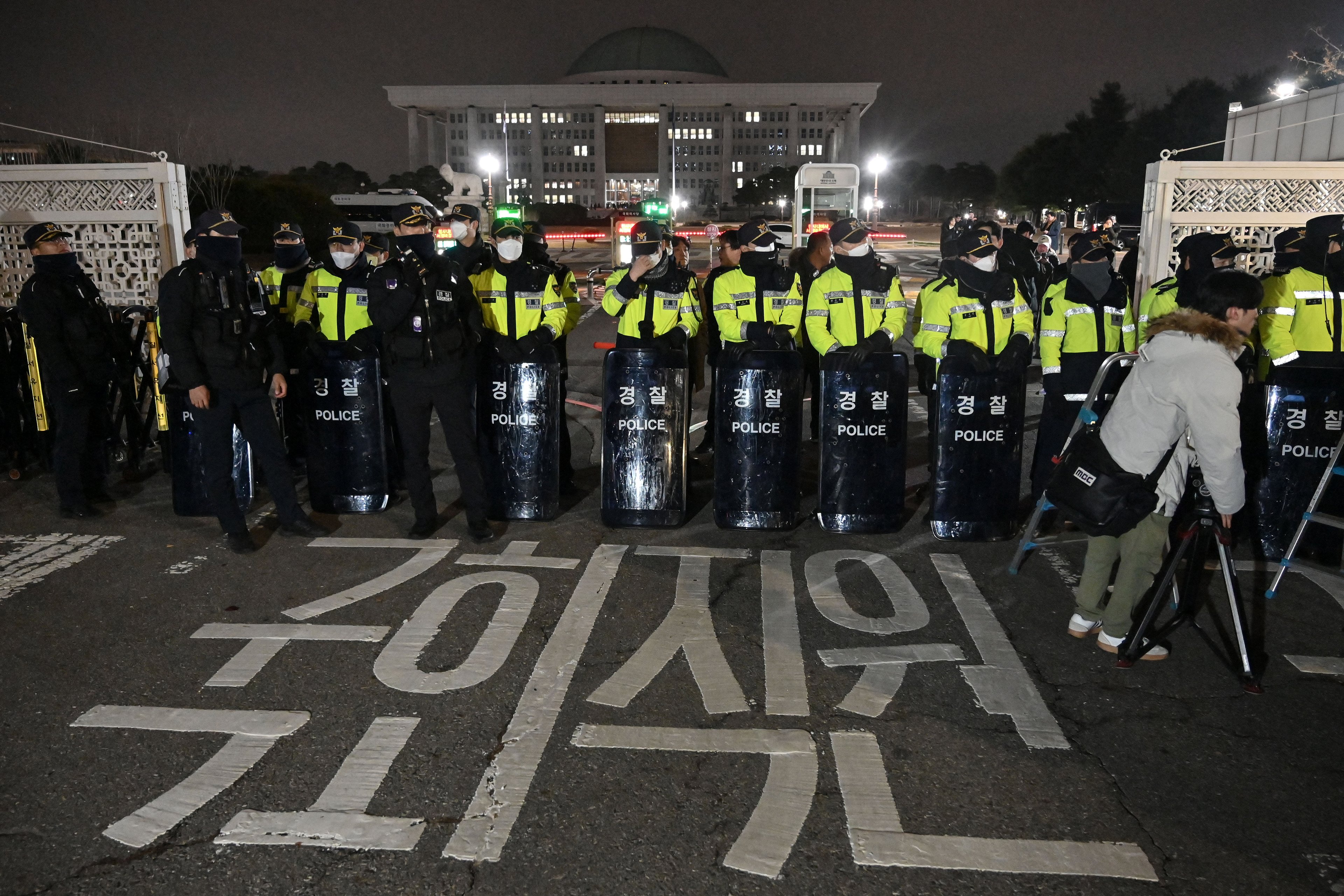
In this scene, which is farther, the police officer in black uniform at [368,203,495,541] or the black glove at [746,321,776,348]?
the black glove at [746,321,776,348]

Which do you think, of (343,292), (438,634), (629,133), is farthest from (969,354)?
(629,133)

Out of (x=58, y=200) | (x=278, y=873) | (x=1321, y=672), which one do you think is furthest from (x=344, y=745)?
(x=58, y=200)

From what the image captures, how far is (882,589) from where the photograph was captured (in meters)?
5.50

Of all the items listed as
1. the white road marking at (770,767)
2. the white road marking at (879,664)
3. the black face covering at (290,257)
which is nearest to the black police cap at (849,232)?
the white road marking at (879,664)

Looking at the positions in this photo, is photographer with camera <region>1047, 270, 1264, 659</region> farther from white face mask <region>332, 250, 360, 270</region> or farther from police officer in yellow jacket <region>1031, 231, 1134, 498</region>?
white face mask <region>332, 250, 360, 270</region>

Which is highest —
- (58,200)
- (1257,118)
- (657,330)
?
(1257,118)

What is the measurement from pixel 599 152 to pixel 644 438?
129 metres

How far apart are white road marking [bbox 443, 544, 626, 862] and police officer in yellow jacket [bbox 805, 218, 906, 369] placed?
219 centimetres

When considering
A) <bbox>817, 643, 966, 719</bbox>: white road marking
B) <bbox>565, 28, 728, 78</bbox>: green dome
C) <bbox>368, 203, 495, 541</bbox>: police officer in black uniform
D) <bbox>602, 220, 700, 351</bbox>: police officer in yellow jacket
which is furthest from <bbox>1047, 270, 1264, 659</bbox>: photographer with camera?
<bbox>565, 28, 728, 78</bbox>: green dome

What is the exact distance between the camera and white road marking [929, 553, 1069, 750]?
398cm

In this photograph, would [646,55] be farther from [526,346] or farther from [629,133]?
[526,346]

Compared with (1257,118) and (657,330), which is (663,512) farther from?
(1257,118)

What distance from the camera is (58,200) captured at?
370 inches

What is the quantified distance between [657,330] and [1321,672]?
4.20 metres
